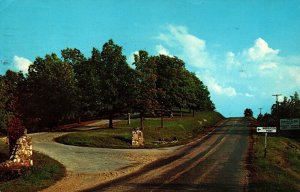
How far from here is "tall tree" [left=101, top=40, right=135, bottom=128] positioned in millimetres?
53281

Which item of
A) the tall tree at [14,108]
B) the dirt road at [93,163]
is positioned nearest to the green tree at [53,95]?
the tall tree at [14,108]

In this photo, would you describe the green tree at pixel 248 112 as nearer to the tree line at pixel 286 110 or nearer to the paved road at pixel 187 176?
the tree line at pixel 286 110

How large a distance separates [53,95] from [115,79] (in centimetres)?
1415

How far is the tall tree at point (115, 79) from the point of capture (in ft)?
175

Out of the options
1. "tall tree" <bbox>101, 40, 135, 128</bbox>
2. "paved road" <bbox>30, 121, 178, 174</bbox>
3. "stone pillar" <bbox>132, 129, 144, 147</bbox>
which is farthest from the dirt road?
"tall tree" <bbox>101, 40, 135, 128</bbox>

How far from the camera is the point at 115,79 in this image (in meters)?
53.4

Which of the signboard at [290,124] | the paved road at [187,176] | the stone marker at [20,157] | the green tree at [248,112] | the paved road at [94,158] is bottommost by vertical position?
the paved road at [187,176]

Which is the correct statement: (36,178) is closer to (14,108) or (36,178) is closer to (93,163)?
(93,163)

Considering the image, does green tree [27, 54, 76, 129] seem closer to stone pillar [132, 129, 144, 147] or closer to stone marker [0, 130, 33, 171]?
stone pillar [132, 129, 144, 147]

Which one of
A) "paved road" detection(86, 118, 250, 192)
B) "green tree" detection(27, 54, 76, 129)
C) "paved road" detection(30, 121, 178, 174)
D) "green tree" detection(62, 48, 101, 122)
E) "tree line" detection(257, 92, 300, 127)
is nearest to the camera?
"paved road" detection(86, 118, 250, 192)

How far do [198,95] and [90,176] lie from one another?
267 feet

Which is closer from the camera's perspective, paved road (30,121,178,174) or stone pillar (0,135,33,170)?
stone pillar (0,135,33,170)

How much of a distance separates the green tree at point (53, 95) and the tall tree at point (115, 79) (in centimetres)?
1040

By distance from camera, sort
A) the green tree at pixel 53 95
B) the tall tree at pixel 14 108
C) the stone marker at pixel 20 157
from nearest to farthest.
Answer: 1. the stone marker at pixel 20 157
2. the tall tree at pixel 14 108
3. the green tree at pixel 53 95
